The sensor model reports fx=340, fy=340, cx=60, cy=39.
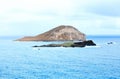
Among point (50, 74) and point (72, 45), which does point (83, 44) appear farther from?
point (50, 74)

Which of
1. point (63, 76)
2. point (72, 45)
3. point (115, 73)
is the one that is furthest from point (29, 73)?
point (72, 45)

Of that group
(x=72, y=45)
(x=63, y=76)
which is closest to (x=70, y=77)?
(x=63, y=76)

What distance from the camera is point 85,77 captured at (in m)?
49.1

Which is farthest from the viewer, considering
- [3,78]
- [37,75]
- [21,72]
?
[21,72]

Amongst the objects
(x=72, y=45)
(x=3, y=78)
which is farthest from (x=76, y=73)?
(x=72, y=45)

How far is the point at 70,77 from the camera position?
48750 mm

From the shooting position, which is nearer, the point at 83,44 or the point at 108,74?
the point at 108,74

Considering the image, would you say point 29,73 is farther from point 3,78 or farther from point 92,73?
point 92,73

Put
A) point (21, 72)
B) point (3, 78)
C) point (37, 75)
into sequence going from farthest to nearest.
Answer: point (21, 72) → point (37, 75) → point (3, 78)

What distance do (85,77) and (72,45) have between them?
103056 millimetres

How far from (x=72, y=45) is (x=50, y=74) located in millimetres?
100161

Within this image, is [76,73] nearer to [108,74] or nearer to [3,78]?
[108,74]

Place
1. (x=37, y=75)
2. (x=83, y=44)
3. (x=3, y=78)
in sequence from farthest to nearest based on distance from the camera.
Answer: (x=83, y=44), (x=37, y=75), (x=3, y=78)

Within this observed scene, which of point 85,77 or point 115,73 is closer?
point 85,77
